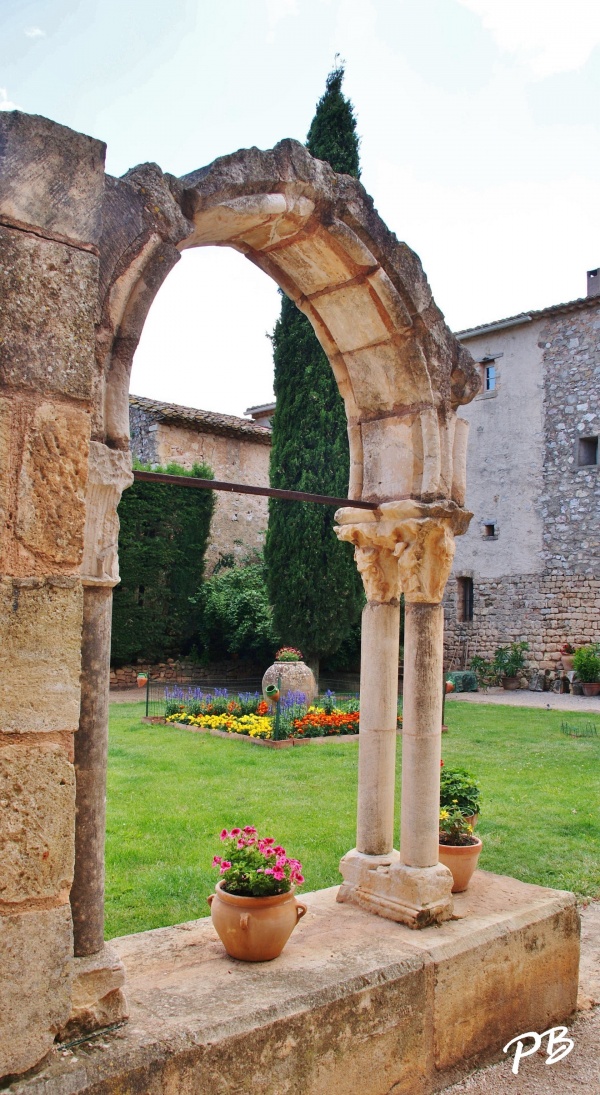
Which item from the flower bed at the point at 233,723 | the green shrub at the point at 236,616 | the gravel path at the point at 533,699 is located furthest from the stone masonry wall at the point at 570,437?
the flower bed at the point at 233,723

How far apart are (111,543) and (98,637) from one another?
0.29m

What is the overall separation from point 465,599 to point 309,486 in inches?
274

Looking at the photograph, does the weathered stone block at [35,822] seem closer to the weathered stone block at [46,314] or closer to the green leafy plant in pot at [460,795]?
the weathered stone block at [46,314]

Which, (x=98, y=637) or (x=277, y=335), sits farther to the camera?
(x=277, y=335)

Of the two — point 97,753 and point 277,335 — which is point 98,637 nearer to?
point 97,753

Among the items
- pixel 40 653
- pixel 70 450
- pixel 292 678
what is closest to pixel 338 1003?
pixel 40 653

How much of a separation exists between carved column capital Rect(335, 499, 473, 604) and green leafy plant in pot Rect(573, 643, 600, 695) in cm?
1357

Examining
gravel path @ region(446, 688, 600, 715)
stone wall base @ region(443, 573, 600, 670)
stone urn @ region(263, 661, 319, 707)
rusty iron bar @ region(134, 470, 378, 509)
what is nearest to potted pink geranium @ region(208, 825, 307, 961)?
rusty iron bar @ region(134, 470, 378, 509)

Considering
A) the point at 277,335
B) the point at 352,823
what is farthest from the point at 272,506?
the point at 352,823

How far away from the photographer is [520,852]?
243 inches

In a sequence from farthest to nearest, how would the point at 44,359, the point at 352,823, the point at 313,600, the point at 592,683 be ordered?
the point at 592,683 → the point at 313,600 → the point at 352,823 → the point at 44,359

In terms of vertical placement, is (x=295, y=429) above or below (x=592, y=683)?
above

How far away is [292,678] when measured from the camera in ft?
41.5

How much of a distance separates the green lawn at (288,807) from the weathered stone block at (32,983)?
2266 millimetres
